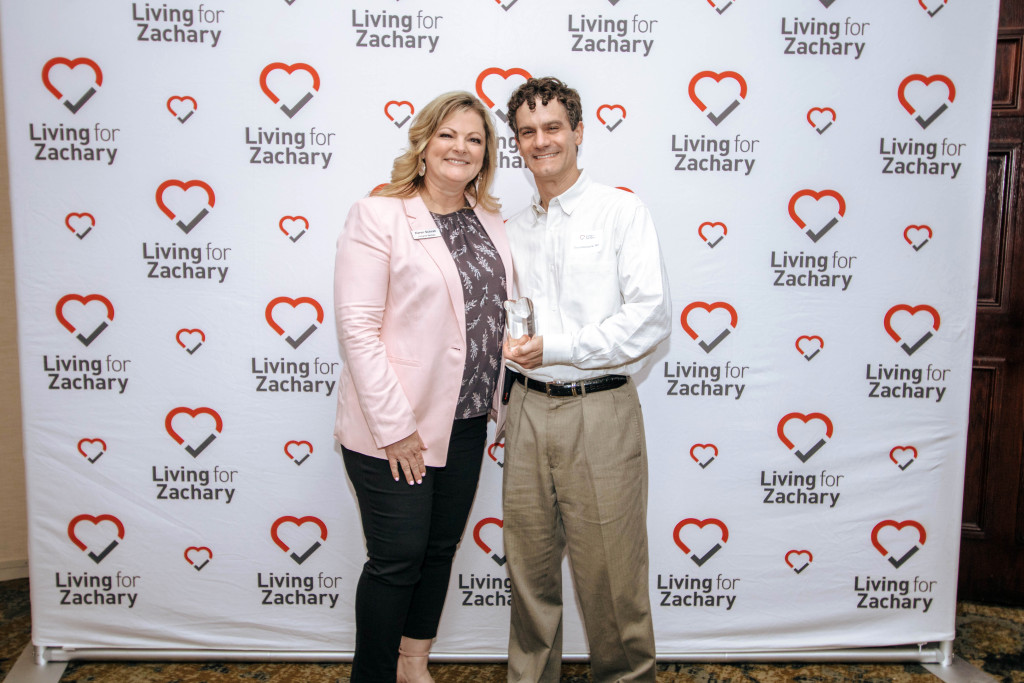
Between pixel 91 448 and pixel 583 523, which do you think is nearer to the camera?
pixel 583 523

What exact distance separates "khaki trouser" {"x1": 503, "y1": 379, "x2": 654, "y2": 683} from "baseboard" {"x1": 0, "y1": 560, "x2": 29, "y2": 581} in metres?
2.24

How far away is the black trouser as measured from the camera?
1726mm

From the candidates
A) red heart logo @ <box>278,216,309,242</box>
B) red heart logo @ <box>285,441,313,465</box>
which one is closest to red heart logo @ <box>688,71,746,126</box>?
red heart logo @ <box>278,216,309,242</box>

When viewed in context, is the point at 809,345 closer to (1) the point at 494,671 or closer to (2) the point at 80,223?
(1) the point at 494,671

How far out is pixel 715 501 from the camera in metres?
2.33

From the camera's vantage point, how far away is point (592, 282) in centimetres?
177

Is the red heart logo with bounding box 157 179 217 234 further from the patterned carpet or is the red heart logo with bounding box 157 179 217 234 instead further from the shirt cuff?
the patterned carpet

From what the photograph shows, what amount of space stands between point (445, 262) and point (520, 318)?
0.25m

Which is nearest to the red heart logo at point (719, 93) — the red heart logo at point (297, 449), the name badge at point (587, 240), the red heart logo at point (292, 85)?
the name badge at point (587, 240)

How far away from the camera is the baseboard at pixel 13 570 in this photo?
2.76m

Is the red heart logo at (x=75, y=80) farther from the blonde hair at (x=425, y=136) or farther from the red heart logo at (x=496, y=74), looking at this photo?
the red heart logo at (x=496, y=74)

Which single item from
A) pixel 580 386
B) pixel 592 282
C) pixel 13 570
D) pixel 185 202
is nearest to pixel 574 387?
pixel 580 386

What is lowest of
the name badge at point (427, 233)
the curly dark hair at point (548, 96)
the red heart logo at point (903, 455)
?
the red heart logo at point (903, 455)

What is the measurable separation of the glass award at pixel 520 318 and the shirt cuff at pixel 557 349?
6 cm
